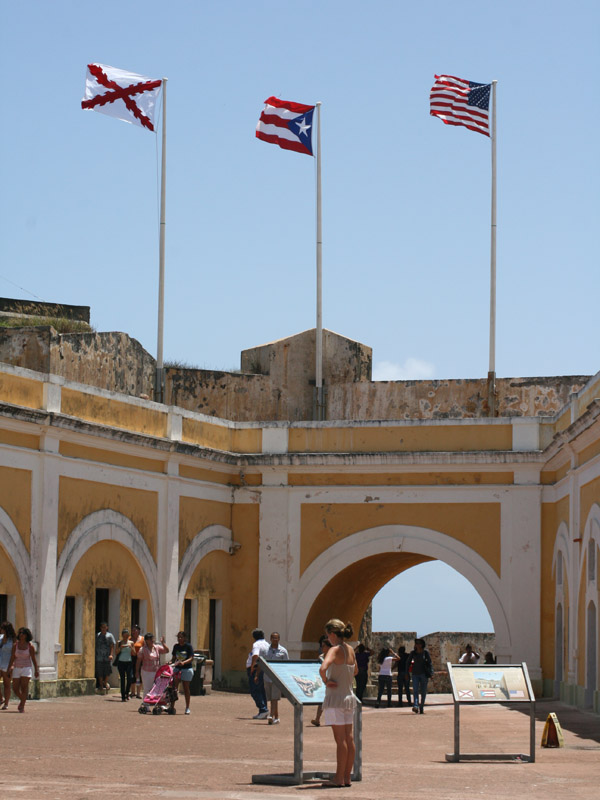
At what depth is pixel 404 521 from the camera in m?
27.3

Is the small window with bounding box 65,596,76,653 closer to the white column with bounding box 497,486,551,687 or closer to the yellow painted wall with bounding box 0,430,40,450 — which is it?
the yellow painted wall with bounding box 0,430,40,450

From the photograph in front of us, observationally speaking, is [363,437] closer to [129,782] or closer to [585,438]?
[585,438]

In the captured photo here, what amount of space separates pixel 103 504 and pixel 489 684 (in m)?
11.2

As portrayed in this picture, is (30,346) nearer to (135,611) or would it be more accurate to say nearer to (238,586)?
(135,611)

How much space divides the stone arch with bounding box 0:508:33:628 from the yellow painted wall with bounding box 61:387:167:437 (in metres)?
2.21

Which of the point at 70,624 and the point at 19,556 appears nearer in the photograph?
the point at 19,556

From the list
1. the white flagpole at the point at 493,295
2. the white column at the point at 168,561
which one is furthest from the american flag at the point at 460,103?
the white column at the point at 168,561

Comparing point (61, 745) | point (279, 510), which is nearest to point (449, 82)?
point (279, 510)

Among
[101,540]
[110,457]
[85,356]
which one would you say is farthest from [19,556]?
[85,356]

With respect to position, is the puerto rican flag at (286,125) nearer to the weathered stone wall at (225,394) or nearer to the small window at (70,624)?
the weathered stone wall at (225,394)

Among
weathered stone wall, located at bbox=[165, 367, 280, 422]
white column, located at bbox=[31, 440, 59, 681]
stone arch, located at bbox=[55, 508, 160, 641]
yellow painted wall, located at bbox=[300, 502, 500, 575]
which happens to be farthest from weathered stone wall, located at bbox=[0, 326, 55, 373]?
yellow painted wall, located at bbox=[300, 502, 500, 575]

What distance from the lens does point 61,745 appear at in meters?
14.6

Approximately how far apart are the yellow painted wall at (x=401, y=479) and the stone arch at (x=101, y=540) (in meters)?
3.94

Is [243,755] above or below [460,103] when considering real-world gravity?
below
